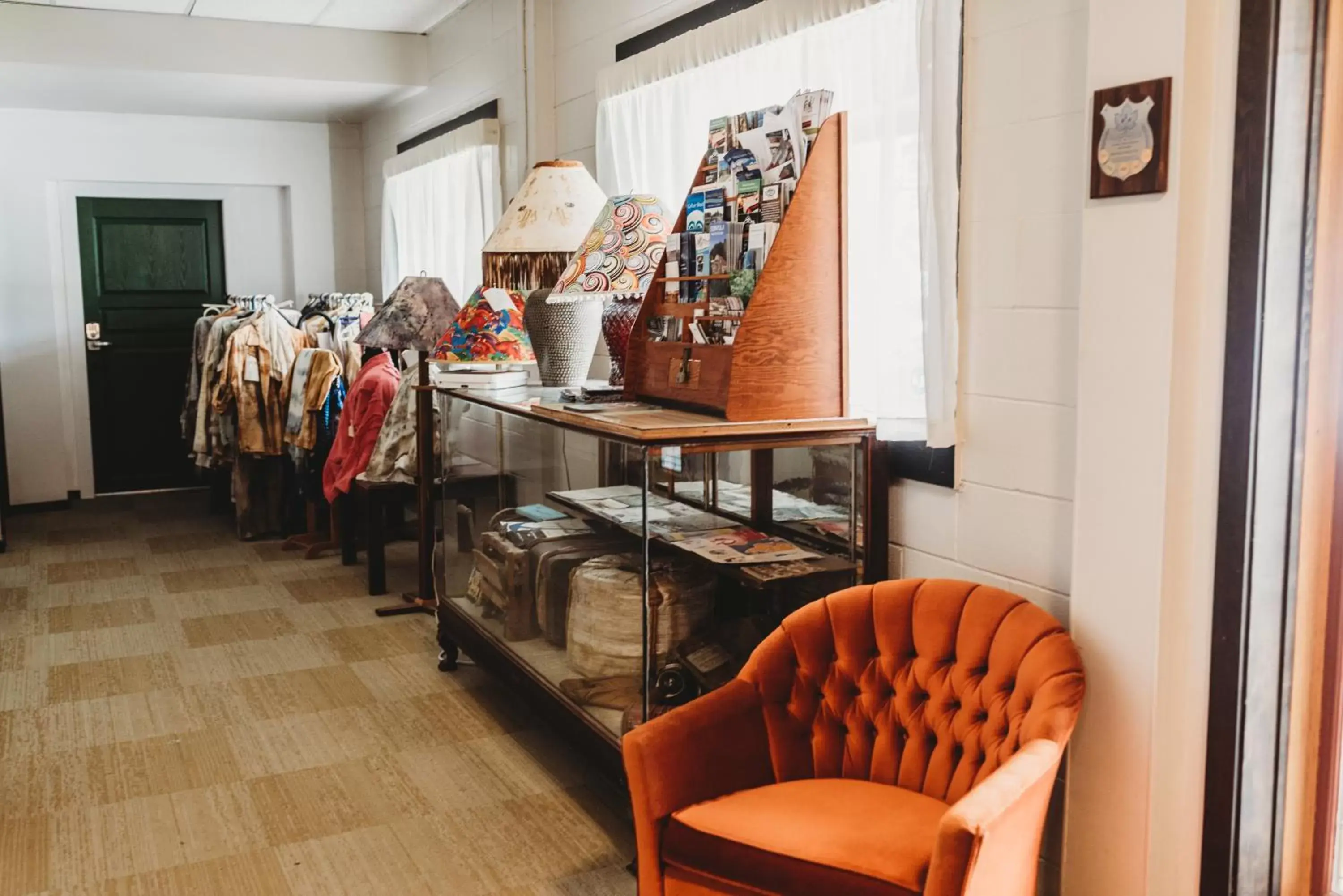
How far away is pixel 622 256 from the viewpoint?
2965 millimetres

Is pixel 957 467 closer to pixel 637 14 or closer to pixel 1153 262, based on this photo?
pixel 1153 262

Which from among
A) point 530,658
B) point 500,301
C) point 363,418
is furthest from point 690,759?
point 363,418

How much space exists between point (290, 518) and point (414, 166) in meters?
1.94

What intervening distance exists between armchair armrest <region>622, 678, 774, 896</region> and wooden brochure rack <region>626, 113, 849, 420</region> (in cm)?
62

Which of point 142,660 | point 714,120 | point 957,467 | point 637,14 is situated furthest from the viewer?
point 142,660

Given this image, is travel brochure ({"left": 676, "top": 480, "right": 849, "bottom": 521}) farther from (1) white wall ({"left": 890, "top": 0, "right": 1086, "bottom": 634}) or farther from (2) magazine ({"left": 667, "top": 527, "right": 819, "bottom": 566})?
(1) white wall ({"left": 890, "top": 0, "right": 1086, "bottom": 634})


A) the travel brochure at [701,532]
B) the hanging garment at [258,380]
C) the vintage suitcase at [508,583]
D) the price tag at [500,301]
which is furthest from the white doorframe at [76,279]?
the travel brochure at [701,532]

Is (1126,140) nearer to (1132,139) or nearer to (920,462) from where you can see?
(1132,139)

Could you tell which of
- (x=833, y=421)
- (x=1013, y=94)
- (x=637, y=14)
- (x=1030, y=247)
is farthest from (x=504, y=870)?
(x=637, y=14)

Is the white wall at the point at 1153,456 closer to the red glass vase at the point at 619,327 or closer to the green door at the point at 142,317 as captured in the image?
the red glass vase at the point at 619,327

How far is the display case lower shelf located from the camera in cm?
271

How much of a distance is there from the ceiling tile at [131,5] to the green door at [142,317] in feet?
6.67

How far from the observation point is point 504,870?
257cm

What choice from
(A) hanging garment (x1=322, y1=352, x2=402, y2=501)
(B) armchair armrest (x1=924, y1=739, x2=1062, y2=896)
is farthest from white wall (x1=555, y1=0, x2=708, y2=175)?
(B) armchair armrest (x1=924, y1=739, x2=1062, y2=896)
